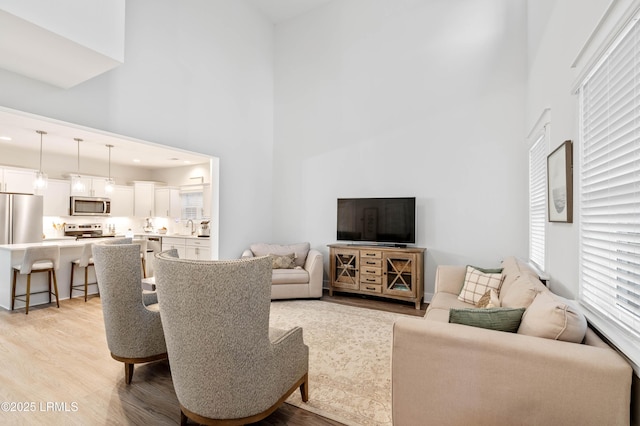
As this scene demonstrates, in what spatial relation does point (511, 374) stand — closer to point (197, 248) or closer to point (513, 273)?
point (513, 273)

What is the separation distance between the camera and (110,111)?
11.5ft

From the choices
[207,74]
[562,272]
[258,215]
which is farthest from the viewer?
[258,215]

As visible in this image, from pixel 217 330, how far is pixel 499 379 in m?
1.29

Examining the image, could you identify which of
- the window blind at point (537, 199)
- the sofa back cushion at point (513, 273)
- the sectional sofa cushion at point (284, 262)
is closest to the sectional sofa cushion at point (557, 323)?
the sofa back cushion at point (513, 273)

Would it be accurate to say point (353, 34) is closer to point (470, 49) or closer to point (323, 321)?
point (470, 49)

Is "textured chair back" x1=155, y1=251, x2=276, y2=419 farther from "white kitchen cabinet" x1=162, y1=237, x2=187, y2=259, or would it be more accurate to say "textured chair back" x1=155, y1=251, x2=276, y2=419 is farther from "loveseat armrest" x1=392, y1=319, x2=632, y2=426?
"white kitchen cabinet" x1=162, y1=237, x2=187, y2=259

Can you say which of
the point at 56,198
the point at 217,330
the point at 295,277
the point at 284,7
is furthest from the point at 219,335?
the point at 56,198

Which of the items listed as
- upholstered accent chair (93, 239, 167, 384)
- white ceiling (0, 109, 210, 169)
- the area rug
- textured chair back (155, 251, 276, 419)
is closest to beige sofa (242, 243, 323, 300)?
the area rug

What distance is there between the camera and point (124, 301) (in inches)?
87.1

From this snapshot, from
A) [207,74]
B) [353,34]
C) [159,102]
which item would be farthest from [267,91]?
[159,102]

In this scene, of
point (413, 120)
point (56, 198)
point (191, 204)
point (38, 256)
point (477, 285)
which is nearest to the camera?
point (477, 285)

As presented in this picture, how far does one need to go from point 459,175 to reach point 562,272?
2.45 meters

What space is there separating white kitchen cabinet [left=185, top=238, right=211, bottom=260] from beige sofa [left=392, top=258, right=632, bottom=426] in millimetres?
4992

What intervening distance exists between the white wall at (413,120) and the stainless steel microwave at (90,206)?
409 cm
